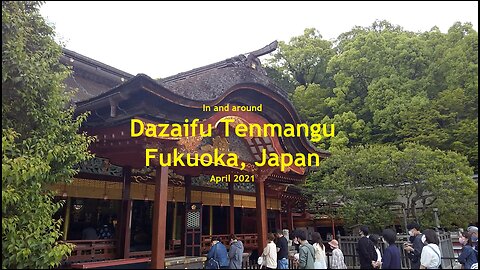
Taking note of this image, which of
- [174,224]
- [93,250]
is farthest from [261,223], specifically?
[93,250]

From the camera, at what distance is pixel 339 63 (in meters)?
27.9

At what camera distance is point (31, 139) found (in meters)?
4.97

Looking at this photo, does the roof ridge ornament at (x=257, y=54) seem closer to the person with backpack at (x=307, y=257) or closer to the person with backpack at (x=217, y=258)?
the person with backpack at (x=217, y=258)

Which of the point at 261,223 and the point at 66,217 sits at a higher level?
the point at 66,217

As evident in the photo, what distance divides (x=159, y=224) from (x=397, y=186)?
29.2 ft

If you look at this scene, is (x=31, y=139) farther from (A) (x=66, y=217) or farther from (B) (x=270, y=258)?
(B) (x=270, y=258)

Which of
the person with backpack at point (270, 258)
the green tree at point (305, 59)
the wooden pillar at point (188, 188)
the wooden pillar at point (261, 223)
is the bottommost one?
the person with backpack at point (270, 258)

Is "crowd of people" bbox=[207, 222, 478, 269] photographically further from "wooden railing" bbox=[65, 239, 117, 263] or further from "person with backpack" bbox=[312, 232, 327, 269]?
"wooden railing" bbox=[65, 239, 117, 263]

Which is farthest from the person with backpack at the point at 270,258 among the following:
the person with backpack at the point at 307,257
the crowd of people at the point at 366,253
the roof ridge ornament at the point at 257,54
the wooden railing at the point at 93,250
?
the roof ridge ornament at the point at 257,54

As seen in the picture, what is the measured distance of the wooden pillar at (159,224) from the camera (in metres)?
6.59

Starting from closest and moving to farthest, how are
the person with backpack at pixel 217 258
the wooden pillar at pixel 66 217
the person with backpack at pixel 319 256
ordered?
the person with backpack at pixel 319 256, the person with backpack at pixel 217 258, the wooden pillar at pixel 66 217

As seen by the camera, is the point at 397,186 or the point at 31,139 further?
the point at 397,186

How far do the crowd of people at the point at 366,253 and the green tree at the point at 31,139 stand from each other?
3.76m

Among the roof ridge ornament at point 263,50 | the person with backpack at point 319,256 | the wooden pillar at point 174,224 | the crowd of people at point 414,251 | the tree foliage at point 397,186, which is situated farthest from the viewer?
the wooden pillar at point 174,224
